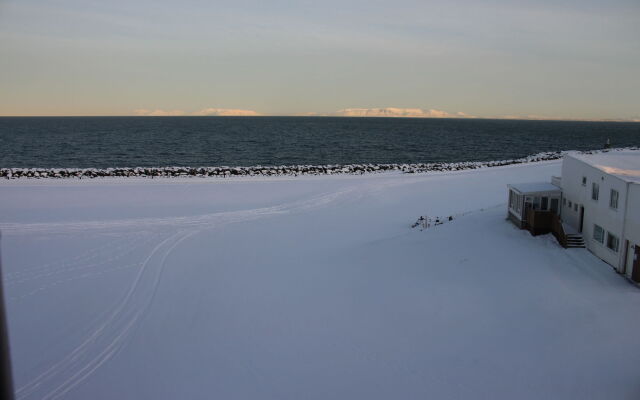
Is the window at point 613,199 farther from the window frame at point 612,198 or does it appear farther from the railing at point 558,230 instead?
the railing at point 558,230

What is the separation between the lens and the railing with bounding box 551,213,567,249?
1924cm

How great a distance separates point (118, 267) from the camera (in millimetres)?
20141

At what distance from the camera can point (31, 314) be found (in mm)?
15781

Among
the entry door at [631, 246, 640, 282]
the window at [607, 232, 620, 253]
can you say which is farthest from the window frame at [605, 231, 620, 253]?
the entry door at [631, 246, 640, 282]

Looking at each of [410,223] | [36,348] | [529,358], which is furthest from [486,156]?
[36,348]

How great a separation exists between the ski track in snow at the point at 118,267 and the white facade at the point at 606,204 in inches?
617

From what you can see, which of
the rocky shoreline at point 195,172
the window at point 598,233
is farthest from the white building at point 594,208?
the rocky shoreline at point 195,172

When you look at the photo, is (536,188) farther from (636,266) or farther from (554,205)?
(636,266)

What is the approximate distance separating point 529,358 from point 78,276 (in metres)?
16.1

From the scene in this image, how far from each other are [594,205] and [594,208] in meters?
0.11

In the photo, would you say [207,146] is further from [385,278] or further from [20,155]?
[385,278]

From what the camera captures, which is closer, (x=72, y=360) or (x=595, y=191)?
(x=72, y=360)

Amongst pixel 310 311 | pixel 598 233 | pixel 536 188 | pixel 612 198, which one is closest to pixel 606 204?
pixel 612 198

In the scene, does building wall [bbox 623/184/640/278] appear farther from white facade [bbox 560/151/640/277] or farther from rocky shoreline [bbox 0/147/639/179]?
rocky shoreline [bbox 0/147/639/179]
